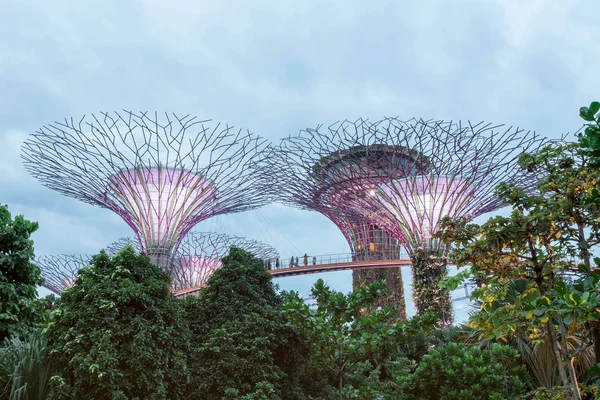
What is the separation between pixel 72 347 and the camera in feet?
28.7

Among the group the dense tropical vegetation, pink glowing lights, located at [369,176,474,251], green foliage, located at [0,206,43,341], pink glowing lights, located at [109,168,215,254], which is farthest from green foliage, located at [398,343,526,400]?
pink glowing lights, located at [109,168,215,254]

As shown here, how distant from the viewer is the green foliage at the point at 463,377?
368 inches

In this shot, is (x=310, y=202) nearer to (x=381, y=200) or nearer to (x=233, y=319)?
(x=381, y=200)

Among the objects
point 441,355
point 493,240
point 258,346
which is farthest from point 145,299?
point 493,240

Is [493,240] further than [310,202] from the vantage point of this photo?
No

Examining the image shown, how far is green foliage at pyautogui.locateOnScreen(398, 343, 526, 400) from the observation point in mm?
9352

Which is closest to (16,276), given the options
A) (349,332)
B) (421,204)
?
(349,332)

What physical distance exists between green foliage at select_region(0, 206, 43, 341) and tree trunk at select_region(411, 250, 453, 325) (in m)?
15.8

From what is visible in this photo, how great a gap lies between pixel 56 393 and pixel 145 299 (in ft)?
6.83

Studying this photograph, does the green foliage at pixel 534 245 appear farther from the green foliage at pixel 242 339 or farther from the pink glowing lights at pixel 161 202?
the pink glowing lights at pixel 161 202

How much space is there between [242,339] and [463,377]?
456cm

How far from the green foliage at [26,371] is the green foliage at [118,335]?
27 cm

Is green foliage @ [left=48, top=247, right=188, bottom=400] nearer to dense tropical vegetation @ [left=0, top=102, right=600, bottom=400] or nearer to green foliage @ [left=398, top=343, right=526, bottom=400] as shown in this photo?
dense tropical vegetation @ [left=0, top=102, right=600, bottom=400]

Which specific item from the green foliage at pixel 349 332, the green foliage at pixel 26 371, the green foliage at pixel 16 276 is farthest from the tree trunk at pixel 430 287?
the green foliage at pixel 26 371
